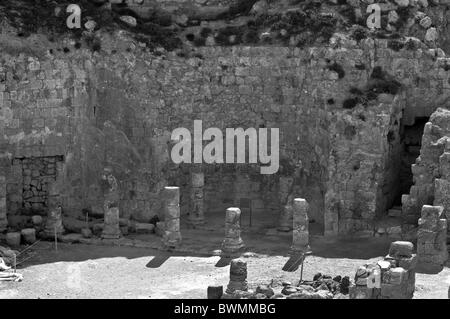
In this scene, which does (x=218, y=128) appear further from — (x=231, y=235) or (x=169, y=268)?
(x=169, y=268)

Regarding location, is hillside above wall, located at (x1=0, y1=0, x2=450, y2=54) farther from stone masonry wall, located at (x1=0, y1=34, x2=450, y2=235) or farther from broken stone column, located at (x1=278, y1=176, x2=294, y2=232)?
broken stone column, located at (x1=278, y1=176, x2=294, y2=232)

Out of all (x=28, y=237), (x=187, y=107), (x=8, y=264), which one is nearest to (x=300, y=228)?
(x=187, y=107)

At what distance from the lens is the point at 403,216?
49.2 m

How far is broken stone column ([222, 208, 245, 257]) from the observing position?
48531 mm

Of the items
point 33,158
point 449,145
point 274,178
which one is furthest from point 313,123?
point 33,158

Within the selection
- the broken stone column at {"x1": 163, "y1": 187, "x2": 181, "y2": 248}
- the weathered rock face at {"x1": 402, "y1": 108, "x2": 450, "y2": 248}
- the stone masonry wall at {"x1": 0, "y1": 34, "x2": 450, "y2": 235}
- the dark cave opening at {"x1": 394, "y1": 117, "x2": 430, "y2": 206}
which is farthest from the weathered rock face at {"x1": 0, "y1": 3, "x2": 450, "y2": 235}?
the broken stone column at {"x1": 163, "y1": 187, "x2": 181, "y2": 248}

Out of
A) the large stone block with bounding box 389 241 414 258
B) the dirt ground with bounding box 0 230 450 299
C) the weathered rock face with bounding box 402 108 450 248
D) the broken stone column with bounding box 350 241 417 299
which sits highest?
the weathered rock face with bounding box 402 108 450 248

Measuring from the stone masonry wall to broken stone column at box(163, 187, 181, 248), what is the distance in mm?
3511

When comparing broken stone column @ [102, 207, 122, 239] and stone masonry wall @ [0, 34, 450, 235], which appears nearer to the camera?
broken stone column @ [102, 207, 122, 239]

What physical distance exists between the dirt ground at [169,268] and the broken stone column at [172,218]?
Result: 0.59 metres

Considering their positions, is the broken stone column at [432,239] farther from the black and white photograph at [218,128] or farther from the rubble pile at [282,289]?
the rubble pile at [282,289]

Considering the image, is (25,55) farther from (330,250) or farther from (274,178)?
(330,250)

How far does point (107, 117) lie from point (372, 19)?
12.9m

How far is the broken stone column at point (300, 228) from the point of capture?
158 feet
